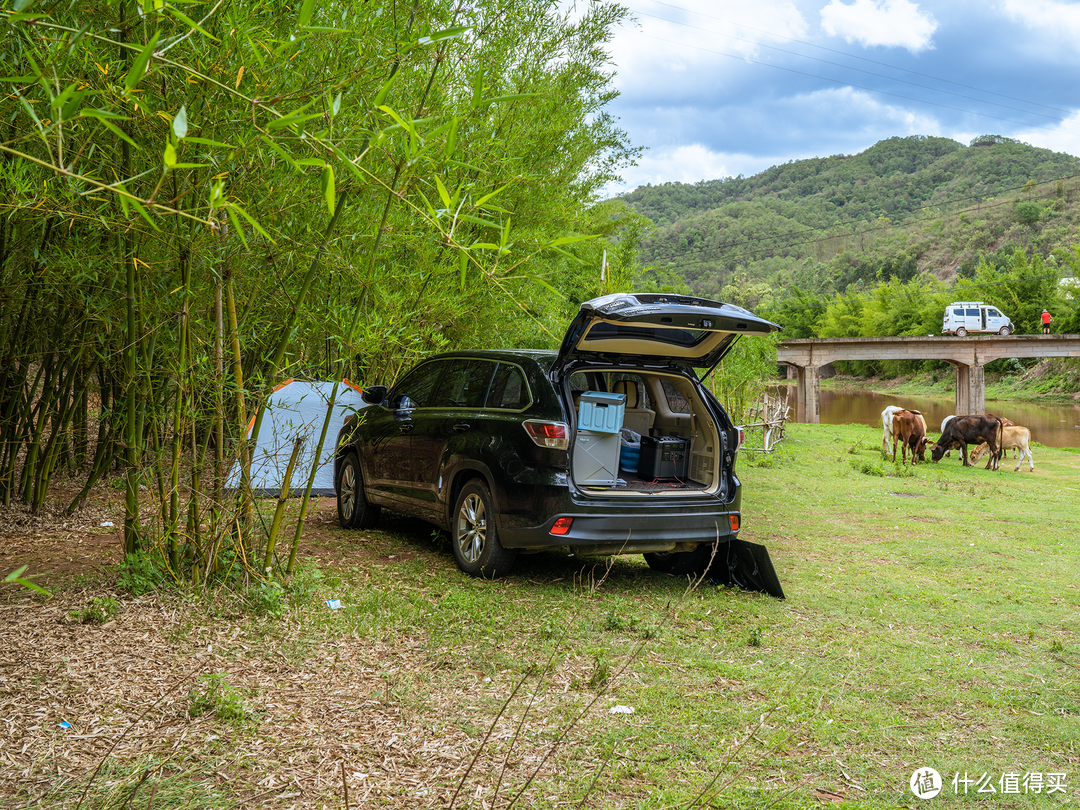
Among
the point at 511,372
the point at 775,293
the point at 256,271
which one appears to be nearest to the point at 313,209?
the point at 256,271

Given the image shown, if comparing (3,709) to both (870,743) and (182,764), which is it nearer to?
(182,764)

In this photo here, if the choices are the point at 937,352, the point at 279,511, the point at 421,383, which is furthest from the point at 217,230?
the point at 937,352

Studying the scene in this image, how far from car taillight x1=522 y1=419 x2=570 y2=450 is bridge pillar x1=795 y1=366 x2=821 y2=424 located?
41.5 metres

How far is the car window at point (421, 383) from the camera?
6707 millimetres

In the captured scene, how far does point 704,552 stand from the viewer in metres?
6.08

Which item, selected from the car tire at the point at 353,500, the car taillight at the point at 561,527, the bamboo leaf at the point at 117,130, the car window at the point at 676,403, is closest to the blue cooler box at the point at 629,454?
the car window at the point at 676,403

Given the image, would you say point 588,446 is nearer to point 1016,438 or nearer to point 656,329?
point 656,329

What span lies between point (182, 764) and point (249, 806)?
0.40 meters

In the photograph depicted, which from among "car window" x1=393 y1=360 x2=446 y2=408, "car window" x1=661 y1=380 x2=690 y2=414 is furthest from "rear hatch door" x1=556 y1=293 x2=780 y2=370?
"car window" x1=393 y1=360 x2=446 y2=408

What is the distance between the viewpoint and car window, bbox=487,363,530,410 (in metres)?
5.58

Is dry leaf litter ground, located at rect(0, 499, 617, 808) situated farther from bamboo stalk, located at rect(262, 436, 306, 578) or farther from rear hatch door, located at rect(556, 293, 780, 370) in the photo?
rear hatch door, located at rect(556, 293, 780, 370)

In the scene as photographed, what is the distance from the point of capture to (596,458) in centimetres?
586

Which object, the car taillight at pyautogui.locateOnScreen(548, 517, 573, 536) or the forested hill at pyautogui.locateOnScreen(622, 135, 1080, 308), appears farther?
the forested hill at pyautogui.locateOnScreen(622, 135, 1080, 308)

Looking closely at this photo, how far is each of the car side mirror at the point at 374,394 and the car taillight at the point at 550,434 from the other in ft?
6.38
